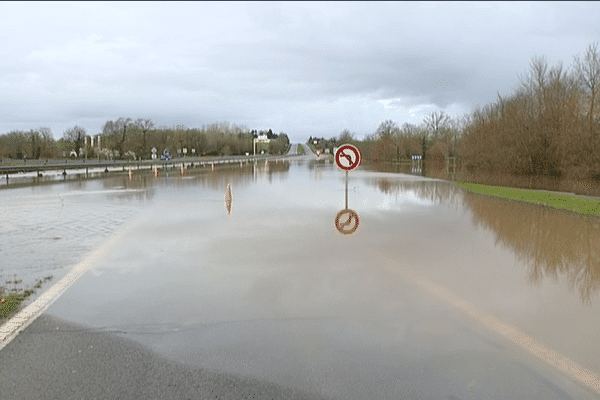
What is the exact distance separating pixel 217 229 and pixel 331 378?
8.23 m

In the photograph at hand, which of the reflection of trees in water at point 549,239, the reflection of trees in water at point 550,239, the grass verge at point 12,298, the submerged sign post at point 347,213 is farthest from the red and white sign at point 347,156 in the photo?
the grass verge at point 12,298

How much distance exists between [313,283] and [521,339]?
9.63ft

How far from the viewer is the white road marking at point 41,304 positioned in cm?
507

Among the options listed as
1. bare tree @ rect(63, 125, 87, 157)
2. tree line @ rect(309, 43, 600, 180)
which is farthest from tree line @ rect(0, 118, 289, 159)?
tree line @ rect(309, 43, 600, 180)

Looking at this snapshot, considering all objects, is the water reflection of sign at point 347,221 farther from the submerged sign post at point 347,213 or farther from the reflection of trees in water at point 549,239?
the reflection of trees in water at point 549,239

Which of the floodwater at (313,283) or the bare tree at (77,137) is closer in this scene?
the floodwater at (313,283)

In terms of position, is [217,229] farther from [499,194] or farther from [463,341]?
[499,194]

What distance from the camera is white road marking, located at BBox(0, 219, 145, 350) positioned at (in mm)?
5066

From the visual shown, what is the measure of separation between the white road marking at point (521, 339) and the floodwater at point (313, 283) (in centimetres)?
13

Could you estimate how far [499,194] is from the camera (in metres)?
23.3

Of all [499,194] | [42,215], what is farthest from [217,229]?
[499,194]

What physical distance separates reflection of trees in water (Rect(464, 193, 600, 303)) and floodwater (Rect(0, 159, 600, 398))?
5cm

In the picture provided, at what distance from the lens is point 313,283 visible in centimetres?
697

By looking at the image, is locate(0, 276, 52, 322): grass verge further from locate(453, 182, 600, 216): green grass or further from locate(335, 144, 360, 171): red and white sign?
locate(453, 182, 600, 216): green grass
